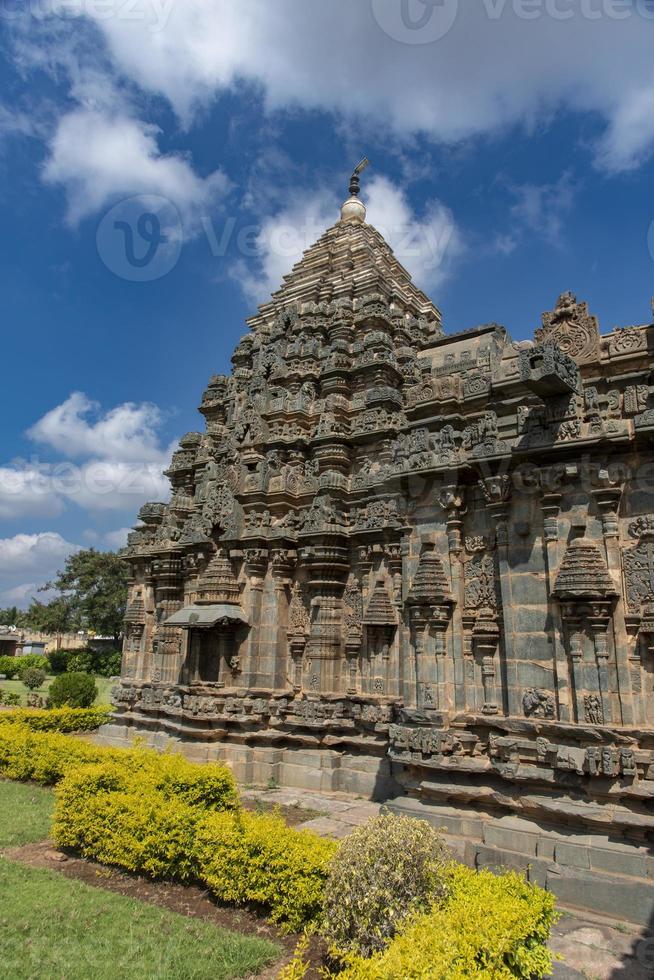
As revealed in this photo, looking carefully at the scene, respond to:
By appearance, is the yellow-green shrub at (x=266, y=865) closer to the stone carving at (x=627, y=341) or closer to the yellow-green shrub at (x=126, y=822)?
the yellow-green shrub at (x=126, y=822)

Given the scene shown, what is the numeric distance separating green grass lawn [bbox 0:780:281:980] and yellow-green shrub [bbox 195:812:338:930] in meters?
0.52

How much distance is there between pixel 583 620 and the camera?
27.9 feet

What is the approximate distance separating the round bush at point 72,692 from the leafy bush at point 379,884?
2333 centimetres

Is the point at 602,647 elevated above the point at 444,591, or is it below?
below

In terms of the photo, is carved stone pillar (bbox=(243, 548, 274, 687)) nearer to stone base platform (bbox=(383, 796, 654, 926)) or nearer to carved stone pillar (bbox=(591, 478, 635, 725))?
stone base platform (bbox=(383, 796, 654, 926))

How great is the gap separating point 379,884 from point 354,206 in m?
23.9

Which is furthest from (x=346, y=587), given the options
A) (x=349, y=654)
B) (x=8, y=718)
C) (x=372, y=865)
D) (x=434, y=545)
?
(x=8, y=718)

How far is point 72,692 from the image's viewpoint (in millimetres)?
26406

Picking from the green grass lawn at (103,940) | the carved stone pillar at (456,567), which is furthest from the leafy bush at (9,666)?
the carved stone pillar at (456,567)

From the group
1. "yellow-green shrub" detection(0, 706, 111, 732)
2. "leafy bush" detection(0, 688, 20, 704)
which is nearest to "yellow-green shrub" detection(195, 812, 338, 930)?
"yellow-green shrub" detection(0, 706, 111, 732)

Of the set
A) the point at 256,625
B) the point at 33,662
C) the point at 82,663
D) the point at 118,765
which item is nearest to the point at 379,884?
the point at 118,765

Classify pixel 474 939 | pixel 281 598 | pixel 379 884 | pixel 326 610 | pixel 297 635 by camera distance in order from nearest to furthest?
pixel 474 939 < pixel 379 884 < pixel 326 610 < pixel 297 635 < pixel 281 598

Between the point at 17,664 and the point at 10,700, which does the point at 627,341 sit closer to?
the point at 10,700

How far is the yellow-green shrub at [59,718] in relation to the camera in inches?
798
